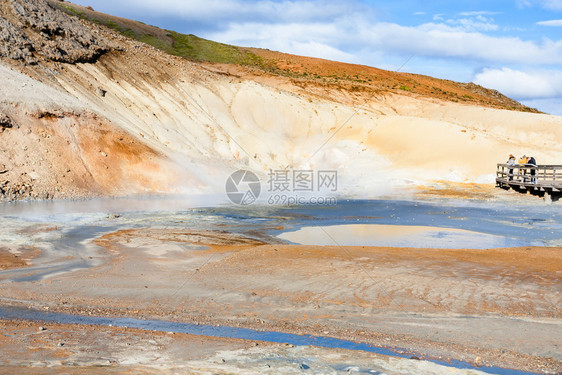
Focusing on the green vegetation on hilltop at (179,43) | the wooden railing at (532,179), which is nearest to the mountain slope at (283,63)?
the green vegetation on hilltop at (179,43)

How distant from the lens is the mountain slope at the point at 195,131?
93.6 ft

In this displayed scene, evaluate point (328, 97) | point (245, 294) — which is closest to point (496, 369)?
point (245, 294)

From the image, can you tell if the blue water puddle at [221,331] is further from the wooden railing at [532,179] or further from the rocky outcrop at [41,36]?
the rocky outcrop at [41,36]

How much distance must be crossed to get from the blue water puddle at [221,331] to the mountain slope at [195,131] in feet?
55.3

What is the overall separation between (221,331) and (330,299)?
2.44m

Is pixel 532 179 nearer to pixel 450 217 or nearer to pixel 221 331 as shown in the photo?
pixel 450 217

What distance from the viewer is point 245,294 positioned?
1116 centimetres

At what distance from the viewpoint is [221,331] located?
29.9 feet

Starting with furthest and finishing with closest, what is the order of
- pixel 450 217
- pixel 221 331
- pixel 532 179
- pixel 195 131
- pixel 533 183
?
pixel 195 131, pixel 532 179, pixel 533 183, pixel 450 217, pixel 221 331

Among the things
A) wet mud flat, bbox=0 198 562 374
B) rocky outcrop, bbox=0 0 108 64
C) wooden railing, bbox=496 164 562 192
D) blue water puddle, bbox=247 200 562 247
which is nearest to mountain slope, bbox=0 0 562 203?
rocky outcrop, bbox=0 0 108 64

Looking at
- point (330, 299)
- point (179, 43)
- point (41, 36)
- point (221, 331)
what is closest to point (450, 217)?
point (330, 299)

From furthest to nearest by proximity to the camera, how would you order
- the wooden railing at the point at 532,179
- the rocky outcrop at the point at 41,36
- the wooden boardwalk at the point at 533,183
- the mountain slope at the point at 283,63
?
the mountain slope at the point at 283,63 → the rocky outcrop at the point at 41,36 → the wooden railing at the point at 532,179 → the wooden boardwalk at the point at 533,183

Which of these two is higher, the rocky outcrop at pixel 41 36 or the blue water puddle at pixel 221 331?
the rocky outcrop at pixel 41 36

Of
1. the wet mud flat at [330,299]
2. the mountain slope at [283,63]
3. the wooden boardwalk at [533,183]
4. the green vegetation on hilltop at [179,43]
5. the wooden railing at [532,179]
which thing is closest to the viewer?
the wet mud flat at [330,299]
